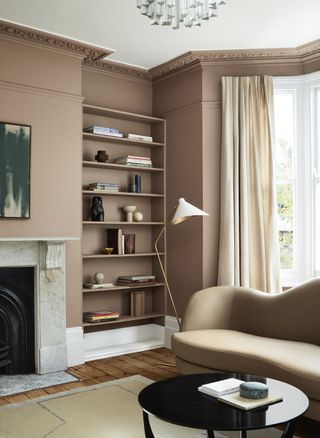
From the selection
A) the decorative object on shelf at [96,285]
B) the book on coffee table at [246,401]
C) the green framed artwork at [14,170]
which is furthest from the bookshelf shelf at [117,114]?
the book on coffee table at [246,401]

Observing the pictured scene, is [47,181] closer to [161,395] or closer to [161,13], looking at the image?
[161,13]

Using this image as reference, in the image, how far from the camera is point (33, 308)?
14.0 feet

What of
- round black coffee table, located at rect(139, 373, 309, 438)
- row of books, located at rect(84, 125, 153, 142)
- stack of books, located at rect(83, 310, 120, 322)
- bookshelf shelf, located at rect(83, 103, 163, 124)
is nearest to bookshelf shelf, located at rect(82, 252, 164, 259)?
stack of books, located at rect(83, 310, 120, 322)

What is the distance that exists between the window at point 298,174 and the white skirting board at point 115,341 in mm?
1454

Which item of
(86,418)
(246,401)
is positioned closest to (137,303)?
(86,418)

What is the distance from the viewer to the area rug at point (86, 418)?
9.65ft

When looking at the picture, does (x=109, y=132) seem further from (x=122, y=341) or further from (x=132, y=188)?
(x=122, y=341)

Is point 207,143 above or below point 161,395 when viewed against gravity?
above

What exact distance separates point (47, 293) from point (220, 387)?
2301 mm

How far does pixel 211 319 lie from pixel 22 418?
1689 millimetres

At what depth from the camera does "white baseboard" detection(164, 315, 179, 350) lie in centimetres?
516

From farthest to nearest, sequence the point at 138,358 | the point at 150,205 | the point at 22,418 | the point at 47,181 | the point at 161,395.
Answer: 1. the point at 150,205
2. the point at 138,358
3. the point at 47,181
4. the point at 22,418
5. the point at 161,395

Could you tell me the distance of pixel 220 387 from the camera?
2400 mm

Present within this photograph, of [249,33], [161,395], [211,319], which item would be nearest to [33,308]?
[211,319]
